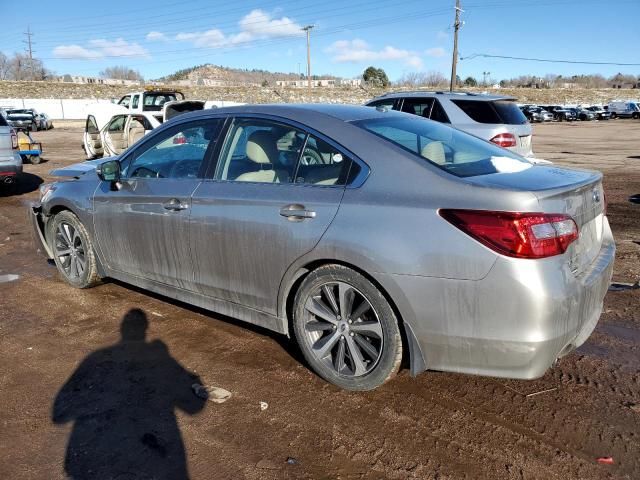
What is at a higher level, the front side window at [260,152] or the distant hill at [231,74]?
the distant hill at [231,74]

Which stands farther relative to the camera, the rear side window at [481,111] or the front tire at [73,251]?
the rear side window at [481,111]

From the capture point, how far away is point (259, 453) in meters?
2.63

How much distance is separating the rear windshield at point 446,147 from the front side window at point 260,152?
0.48m

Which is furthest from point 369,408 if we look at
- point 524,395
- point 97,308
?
point 97,308

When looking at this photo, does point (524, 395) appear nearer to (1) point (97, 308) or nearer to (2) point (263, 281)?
(2) point (263, 281)

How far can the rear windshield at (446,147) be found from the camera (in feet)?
9.93

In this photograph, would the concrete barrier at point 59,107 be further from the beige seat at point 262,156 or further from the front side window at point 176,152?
the beige seat at point 262,156

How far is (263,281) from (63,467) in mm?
1475

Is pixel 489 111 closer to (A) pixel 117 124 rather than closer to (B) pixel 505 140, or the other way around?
(B) pixel 505 140

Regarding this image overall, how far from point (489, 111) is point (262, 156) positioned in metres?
5.85

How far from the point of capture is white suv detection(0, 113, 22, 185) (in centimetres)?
948

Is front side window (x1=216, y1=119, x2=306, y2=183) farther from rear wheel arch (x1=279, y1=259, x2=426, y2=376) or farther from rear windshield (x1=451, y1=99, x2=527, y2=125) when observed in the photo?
rear windshield (x1=451, y1=99, x2=527, y2=125)

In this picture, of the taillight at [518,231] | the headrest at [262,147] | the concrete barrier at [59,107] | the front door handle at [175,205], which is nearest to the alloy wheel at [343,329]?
the taillight at [518,231]

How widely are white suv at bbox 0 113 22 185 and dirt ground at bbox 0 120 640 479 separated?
6.41 metres
